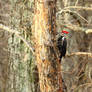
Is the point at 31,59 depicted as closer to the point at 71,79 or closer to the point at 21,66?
the point at 21,66

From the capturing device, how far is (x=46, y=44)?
3.55 meters

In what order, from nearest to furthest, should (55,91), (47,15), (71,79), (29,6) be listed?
(47,15) → (55,91) → (29,6) → (71,79)

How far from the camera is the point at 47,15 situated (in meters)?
3.49

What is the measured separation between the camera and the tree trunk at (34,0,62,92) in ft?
11.4

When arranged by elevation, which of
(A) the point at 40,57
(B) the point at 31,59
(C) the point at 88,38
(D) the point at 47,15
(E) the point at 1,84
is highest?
(D) the point at 47,15

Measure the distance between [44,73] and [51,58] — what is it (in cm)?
24

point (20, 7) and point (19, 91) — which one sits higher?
point (20, 7)

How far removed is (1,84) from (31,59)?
5.20m

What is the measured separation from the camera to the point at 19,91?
4.62 m

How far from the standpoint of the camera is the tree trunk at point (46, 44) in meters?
3.48

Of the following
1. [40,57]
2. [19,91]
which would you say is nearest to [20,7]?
[40,57]

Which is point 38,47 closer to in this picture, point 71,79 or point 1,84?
point 71,79

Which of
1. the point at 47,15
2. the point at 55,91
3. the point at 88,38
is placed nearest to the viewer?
the point at 47,15

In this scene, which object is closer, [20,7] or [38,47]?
[38,47]
